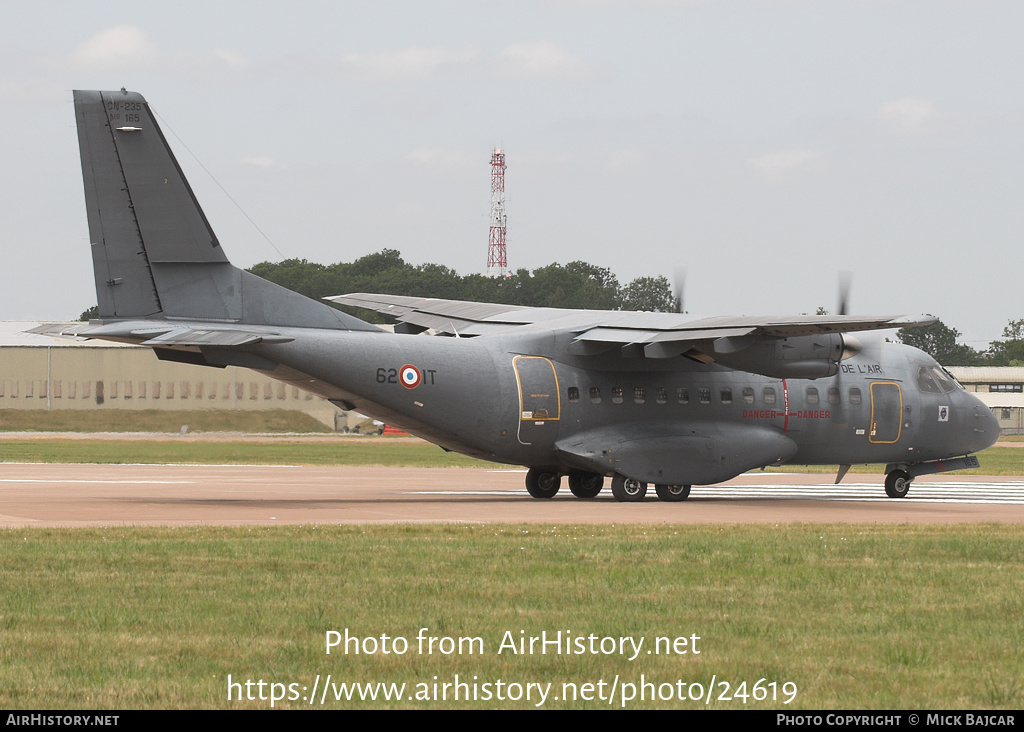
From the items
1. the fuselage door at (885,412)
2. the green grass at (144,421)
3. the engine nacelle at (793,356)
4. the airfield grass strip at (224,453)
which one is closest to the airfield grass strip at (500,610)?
the engine nacelle at (793,356)

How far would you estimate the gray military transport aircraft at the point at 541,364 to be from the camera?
905 inches

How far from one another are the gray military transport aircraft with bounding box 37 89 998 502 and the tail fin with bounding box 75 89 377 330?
0.03 metres

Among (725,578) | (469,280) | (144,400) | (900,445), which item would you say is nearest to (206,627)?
(725,578)

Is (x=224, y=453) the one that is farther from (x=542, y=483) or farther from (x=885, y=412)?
(x=885, y=412)

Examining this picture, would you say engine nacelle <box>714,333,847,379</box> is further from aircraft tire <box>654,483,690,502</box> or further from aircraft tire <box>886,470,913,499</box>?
aircraft tire <box>886,470,913,499</box>

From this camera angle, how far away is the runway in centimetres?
2192

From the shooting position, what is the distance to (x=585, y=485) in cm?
2839

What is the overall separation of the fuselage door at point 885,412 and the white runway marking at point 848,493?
1.53 m

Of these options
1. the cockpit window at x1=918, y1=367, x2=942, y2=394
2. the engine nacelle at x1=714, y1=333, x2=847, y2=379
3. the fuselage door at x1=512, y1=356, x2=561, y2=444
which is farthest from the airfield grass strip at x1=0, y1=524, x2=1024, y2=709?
the cockpit window at x1=918, y1=367, x2=942, y2=394

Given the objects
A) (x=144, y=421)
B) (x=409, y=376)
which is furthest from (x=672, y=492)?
(x=144, y=421)

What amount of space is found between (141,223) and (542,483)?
10559 mm

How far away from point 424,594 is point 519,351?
14050 mm

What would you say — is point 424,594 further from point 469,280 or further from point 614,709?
point 469,280

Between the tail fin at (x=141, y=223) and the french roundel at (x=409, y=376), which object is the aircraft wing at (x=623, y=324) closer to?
the french roundel at (x=409, y=376)
